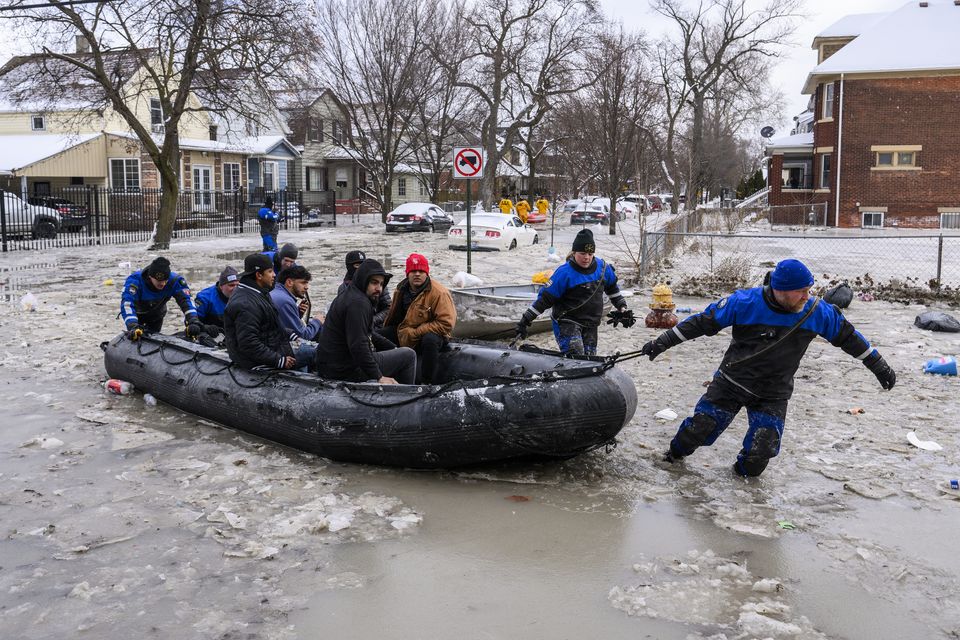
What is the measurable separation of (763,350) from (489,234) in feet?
64.6

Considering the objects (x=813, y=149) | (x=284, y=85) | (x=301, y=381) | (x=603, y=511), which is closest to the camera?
(x=603, y=511)

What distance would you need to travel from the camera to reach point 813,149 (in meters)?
40.0

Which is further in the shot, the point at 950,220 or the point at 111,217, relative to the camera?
the point at 950,220

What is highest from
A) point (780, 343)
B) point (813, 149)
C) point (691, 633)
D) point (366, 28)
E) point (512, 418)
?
point (366, 28)

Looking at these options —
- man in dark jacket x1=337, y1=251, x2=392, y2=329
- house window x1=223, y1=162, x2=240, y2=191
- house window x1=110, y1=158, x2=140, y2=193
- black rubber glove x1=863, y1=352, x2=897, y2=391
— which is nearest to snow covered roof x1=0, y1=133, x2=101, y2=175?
house window x1=110, y1=158, x2=140, y2=193

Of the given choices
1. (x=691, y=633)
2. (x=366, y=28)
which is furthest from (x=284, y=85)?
(x=691, y=633)

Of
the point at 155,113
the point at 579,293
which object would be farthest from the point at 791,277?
the point at 155,113

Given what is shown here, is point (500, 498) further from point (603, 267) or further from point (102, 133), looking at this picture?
point (102, 133)

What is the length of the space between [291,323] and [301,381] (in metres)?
1.03

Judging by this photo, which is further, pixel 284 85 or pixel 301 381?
pixel 284 85

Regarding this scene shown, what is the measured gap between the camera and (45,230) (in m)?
26.4

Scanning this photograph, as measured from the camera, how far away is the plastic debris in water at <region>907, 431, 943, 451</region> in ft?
22.0

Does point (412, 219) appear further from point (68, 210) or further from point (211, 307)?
point (211, 307)

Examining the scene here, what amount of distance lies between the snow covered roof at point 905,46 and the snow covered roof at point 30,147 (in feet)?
104
